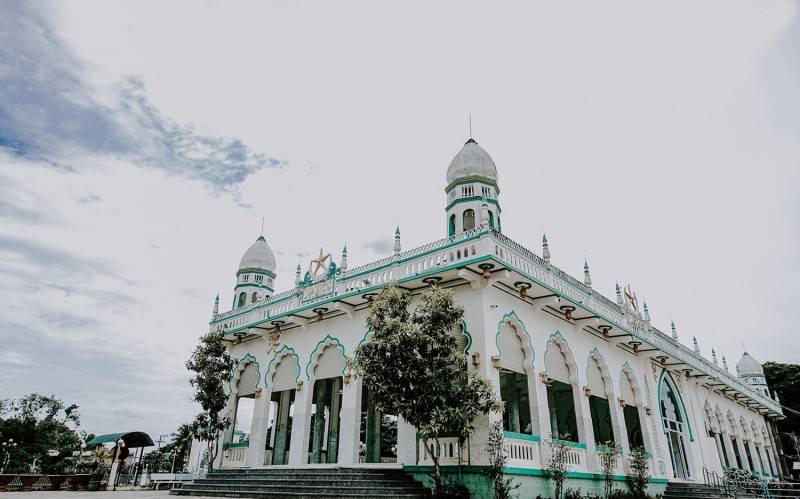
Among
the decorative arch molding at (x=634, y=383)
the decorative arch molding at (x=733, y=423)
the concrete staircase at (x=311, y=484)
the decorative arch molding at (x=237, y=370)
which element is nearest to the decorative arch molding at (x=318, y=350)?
the concrete staircase at (x=311, y=484)

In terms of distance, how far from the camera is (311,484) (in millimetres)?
12797

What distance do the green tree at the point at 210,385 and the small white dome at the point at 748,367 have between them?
43.8 meters

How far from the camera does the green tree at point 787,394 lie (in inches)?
1649

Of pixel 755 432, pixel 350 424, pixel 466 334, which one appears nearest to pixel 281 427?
pixel 350 424

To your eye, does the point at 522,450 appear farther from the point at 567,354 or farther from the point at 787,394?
the point at 787,394

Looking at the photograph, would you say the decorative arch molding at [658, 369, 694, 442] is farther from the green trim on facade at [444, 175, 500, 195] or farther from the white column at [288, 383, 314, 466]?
the white column at [288, 383, 314, 466]

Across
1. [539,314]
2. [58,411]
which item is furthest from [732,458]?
[58,411]

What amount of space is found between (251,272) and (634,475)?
20.5 metres

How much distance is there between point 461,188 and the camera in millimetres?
18859

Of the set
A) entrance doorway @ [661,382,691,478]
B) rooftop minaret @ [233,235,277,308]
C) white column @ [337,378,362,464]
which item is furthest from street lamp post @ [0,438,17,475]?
entrance doorway @ [661,382,691,478]

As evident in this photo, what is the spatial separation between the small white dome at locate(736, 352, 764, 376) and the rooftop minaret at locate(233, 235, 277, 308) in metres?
41.0

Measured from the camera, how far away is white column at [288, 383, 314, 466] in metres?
15.9

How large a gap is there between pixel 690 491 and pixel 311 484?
1450 centimetres

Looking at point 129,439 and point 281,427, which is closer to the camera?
point 281,427
